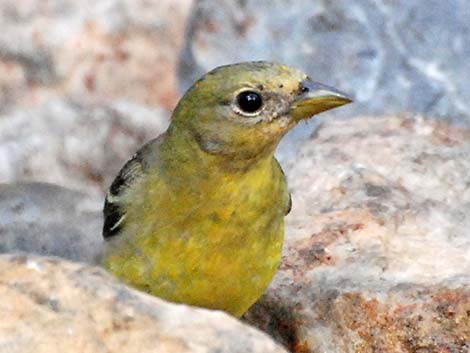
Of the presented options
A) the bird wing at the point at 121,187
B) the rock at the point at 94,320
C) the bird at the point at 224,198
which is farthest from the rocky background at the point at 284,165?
the bird wing at the point at 121,187

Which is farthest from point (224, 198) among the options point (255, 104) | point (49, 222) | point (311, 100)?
point (49, 222)

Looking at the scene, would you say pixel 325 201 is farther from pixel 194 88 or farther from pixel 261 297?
pixel 194 88

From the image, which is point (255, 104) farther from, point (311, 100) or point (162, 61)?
point (162, 61)

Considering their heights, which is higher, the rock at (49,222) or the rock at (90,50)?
the rock at (90,50)

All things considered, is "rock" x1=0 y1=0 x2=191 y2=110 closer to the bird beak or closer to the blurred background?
the blurred background

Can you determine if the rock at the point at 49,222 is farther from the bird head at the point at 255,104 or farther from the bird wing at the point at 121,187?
the bird head at the point at 255,104

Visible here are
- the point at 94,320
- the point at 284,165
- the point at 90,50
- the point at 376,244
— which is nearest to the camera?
the point at 94,320

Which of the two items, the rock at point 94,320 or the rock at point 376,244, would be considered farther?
the rock at point 376,244
